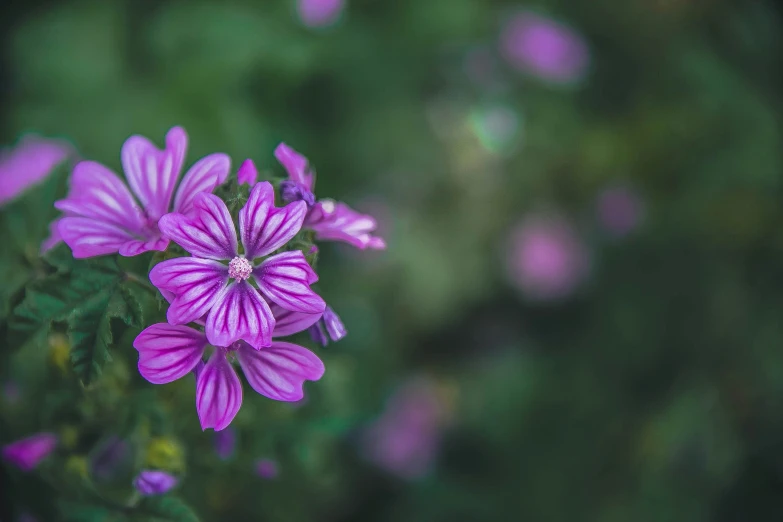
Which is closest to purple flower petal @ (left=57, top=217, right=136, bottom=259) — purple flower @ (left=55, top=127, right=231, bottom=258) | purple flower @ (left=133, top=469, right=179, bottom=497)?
purple flower @ (left=55, top=127, right=231, bottom=258)

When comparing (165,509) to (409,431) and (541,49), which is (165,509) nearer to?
(409,431)

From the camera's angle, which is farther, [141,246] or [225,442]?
[225,442]

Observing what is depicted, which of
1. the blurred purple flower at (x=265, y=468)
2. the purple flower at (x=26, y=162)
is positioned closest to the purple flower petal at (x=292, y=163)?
the blurred purple flower at (x=265, y=468)

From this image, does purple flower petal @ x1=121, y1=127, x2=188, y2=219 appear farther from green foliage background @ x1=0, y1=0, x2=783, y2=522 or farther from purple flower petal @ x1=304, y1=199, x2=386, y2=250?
green foliage background @ x1=0, y1=0, x2=783, y2=522

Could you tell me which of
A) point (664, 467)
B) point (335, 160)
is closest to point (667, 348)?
point (664, 467)

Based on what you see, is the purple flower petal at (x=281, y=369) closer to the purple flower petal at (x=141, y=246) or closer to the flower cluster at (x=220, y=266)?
the flower cluster at (x=220, y=266)

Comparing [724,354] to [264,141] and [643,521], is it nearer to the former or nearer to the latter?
[643,521]

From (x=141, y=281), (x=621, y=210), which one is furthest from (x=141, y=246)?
(x=621, y=210)
